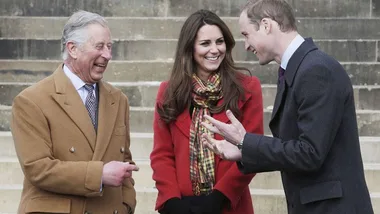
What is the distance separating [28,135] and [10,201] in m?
2.70

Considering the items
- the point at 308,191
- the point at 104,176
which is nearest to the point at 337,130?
the point at 308,191

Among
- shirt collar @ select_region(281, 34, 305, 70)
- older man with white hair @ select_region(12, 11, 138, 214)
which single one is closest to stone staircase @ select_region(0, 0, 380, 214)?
older man with white hair @ select_region(12, 11, 138, 214)

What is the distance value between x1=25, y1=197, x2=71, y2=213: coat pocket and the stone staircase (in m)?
2.39

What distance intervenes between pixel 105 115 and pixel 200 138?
0.63 m

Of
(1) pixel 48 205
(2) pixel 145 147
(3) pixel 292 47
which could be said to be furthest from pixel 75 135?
(2) pixel 145 147

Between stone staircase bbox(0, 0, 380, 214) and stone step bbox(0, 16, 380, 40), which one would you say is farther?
stone step bbox(0, 16, 380, 40)

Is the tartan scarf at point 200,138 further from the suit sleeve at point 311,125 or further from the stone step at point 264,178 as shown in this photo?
the stone step at point 264,178

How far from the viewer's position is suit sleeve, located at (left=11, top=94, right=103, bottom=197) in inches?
142

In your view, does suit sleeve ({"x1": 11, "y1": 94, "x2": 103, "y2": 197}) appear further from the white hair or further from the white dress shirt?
the white hair

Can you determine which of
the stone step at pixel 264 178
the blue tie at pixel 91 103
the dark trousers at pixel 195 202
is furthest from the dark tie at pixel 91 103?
the stone step at pixel 264 178

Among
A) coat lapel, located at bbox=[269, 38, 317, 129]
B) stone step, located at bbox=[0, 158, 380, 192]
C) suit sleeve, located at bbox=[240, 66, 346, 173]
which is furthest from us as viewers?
stone step, located at bbox=[0, 158, 380, 192]

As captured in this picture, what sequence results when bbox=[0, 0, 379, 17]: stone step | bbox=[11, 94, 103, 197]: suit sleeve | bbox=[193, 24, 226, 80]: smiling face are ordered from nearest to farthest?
bbox=[11, 94, 103, 197]: suit sleeve < bbox=[193, 24, 226, 80]: smiling face < bbox=[0, 0, 379, 17]: stone step

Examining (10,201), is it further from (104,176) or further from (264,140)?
(264,140)

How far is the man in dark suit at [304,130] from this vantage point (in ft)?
10.4
